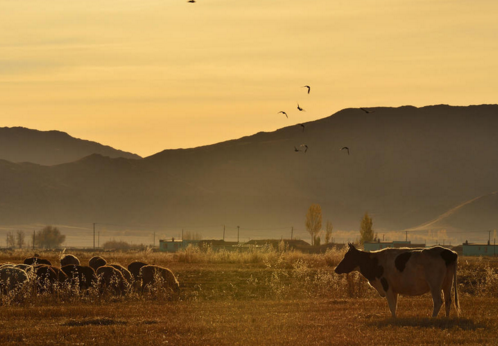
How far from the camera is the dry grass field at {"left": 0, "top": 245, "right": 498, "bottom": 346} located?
20234mm

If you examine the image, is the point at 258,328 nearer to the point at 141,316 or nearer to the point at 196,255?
the point at 141,316

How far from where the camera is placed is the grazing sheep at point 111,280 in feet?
111

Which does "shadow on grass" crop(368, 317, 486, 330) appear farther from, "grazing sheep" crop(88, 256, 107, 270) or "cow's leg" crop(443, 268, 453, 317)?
"grazing sheep" crop(88, 256, 107, 270)

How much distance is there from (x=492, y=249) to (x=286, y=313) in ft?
333

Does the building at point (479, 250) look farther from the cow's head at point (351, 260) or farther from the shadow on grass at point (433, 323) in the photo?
the shadow on grass at point (433, 323)

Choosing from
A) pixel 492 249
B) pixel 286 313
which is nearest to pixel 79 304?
pixel 286 313

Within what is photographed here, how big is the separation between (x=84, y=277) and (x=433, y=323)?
667 inches

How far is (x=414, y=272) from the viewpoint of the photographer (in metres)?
23.4

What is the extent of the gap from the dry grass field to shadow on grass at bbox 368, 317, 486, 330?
3cm

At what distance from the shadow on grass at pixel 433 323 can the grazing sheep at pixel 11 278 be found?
14769 mm

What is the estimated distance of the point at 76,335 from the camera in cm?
2100

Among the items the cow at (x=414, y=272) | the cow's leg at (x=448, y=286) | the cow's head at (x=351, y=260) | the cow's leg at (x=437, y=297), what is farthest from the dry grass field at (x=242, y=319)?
the cow's head at (x=351, y=260)

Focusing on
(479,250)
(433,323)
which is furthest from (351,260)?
(479,250)

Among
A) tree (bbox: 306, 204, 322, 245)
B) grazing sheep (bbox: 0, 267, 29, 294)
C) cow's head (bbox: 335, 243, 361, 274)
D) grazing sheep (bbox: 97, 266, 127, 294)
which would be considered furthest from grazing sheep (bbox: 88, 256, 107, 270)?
tree (bbox: 306, 204, 322, 245)
